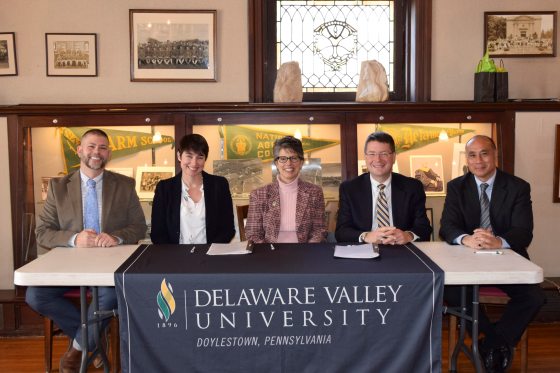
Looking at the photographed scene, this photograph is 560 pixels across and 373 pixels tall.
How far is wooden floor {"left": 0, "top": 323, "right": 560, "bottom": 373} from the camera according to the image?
393 cm

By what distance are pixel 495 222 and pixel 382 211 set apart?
2.15 feet

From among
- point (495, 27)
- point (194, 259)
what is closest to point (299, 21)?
point (495, 27)

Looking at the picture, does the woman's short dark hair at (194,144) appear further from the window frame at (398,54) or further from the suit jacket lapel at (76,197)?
the window frame at (398,54)

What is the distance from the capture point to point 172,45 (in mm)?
4820

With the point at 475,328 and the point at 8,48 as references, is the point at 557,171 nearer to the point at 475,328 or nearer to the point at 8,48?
the point at 475,328

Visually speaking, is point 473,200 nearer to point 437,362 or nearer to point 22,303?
point 437,362

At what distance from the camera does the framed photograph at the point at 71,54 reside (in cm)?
480

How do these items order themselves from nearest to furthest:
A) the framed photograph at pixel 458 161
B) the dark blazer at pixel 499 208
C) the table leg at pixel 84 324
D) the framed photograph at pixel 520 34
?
the table leg at pixel 84 324 < the dark blazer at pixel 499 208 < the framed photograph at pixel 458 161 < the framed photograph at pixel 520 34

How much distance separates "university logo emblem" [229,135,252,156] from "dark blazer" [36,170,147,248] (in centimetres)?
97

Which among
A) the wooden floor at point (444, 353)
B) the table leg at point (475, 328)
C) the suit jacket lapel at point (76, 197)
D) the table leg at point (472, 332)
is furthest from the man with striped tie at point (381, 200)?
the suit jacket lapel at point (76, 197)

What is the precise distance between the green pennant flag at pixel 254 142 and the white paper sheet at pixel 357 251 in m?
1.38

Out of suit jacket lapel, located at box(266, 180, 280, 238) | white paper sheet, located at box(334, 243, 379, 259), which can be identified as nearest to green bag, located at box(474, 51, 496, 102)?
suit jacket lapel, located at box(266, 180, 280, 238)

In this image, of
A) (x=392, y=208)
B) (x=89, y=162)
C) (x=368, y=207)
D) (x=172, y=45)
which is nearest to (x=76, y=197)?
(x=89, y=162)

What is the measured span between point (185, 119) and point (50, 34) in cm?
Result: 123
